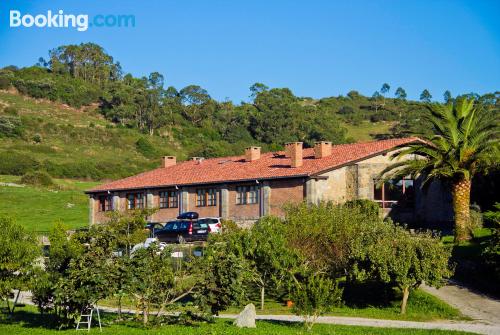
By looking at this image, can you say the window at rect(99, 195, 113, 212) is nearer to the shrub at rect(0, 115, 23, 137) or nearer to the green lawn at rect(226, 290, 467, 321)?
the green lawn at rect(226, 290, 467, 321)

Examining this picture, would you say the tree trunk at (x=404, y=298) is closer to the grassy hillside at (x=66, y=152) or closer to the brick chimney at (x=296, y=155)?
the brick chimney at (x=296, y=155)

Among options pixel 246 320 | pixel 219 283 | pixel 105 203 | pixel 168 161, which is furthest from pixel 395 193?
pixel 219 283

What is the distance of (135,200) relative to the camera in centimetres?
5656

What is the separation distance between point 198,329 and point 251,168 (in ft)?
96.2

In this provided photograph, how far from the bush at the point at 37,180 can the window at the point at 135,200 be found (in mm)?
31011

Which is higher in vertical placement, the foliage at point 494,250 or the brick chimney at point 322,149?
the brick chimney at point 322,149

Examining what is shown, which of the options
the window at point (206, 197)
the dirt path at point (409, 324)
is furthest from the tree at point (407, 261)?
the window at point (206, 197)

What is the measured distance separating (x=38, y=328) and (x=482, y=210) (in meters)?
28.3

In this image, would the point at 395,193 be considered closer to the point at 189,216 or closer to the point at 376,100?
the point at 189,216

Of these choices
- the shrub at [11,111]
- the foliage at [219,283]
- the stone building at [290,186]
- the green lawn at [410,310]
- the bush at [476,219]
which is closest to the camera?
the foliage at [219,283]

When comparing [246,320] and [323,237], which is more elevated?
[323,237]

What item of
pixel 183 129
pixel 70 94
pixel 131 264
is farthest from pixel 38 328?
pixel 70 94

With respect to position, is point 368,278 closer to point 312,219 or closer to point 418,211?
point 312,219

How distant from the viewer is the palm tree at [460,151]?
35.4m
